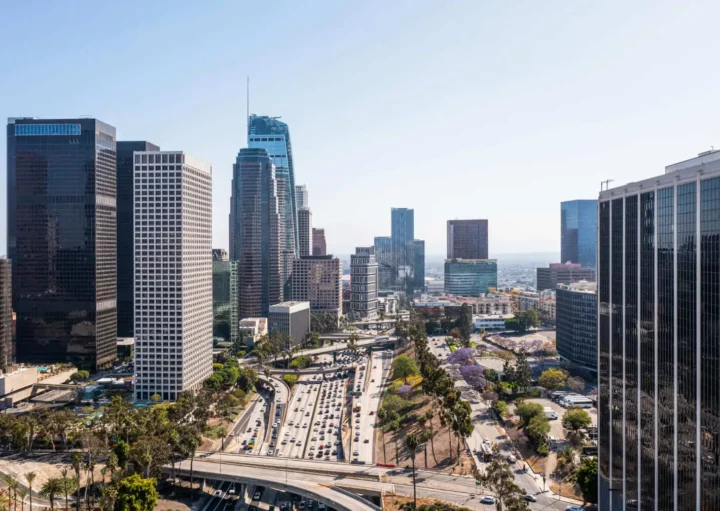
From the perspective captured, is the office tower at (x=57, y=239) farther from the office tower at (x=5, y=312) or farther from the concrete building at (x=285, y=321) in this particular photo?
the concrete building at (x=285, y=321)

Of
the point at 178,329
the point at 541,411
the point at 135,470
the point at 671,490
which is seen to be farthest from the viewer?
the point at 178,329

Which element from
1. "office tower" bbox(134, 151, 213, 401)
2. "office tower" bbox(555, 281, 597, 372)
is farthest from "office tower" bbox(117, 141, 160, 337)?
"office tower" bbox(555, 281, 597, 372)

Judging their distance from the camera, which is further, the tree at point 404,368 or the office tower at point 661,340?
the tree at point 404,368

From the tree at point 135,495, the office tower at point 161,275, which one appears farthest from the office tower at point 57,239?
the tree at point 135,495

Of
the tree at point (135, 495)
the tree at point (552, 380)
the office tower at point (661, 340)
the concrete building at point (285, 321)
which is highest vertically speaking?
the office tower at point (661, 340)

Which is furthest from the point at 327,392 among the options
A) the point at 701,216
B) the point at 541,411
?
the point at 701,216

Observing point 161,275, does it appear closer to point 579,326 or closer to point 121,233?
point 121,233

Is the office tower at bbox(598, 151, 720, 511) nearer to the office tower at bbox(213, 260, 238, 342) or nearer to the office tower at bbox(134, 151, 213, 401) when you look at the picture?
the office tower at bbox(134, 151, 213, 401)

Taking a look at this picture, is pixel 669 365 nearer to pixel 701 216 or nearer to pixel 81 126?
pixel 701 216
